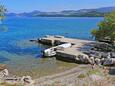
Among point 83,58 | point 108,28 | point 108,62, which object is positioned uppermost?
point 108,28

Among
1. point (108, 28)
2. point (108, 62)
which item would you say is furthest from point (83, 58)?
point (108, 28)

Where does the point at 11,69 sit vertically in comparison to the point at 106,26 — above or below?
below

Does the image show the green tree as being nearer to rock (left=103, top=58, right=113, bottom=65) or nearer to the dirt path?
rock (left=103, top=58, right=113, bottom=65)

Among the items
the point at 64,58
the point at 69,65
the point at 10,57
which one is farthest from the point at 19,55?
the point at 69,65

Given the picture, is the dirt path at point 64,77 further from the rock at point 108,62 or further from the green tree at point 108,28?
Result: the green tree at point 108,28

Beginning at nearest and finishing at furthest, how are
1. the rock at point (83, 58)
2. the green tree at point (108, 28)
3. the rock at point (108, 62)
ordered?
the rock at point (108, 62) → the rock at point (83, 58) → the green tree at point (108, 28)

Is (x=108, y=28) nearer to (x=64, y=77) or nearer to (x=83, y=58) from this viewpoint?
(x=83, y=58)

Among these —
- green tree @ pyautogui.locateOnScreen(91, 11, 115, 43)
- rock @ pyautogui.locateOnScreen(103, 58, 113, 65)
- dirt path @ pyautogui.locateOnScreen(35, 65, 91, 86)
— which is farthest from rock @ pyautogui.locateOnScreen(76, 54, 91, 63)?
green tree @ pyautogui.locateOnScreen(91, 11, 115, 43)

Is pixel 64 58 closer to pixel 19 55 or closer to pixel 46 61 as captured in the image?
pixel 46 61

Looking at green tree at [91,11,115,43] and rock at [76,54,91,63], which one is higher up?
green tree at [91,11,115,43]

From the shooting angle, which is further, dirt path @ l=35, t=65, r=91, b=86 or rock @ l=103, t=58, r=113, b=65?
rock @ l=103, t=58, r=113, b=65

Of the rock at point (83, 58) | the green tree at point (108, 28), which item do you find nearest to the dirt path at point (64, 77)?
the rock at point (83, 58)

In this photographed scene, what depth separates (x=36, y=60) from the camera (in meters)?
50.3

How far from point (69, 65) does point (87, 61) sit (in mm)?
2487
